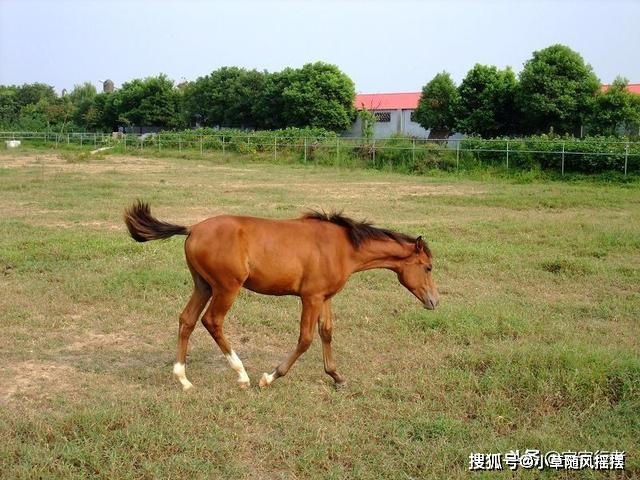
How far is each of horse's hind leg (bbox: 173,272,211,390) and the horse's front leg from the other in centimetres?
64

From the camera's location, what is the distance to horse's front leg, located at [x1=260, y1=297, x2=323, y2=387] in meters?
4.96

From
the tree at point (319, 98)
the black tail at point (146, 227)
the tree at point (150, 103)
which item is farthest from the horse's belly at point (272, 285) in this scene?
the tree at point (150, 103)

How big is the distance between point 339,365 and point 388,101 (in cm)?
4869

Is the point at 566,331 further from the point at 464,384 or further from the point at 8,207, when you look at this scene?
the point at 8,207

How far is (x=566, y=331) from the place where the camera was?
20.8 ft

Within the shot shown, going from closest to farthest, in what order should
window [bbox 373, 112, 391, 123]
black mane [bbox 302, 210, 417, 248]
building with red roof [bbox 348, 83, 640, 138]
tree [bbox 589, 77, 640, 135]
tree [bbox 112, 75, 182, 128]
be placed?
black mane [bbox 302, 210, 417, 248], tree [bbox 589, 77, 640, 135], building with red roof [bbox 348, 83, 640, 138], window [bbox 373, 112, 391, 123], tree [bbox 112, 75, 182, 128]

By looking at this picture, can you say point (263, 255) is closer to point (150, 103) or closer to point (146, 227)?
point (146, 227)

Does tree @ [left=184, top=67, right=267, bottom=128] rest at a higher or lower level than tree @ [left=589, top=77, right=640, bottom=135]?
higher

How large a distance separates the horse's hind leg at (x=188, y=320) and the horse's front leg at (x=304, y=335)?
0.64 m

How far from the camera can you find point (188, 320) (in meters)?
5.17

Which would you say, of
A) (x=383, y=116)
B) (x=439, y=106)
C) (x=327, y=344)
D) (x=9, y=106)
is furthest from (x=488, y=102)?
(x=9, y=106)

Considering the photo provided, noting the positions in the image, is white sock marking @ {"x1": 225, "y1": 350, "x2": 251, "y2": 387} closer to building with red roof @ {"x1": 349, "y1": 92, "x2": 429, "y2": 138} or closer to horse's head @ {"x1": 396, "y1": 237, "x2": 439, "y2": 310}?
horse's head @ {"x1": 396, "y1": 237, "x2": 439, "y2": 310}

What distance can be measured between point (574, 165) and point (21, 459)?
2323 centimetres

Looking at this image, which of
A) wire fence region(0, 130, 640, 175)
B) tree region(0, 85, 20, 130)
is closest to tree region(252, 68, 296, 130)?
wire fence region(0, 130, 640, 175)
